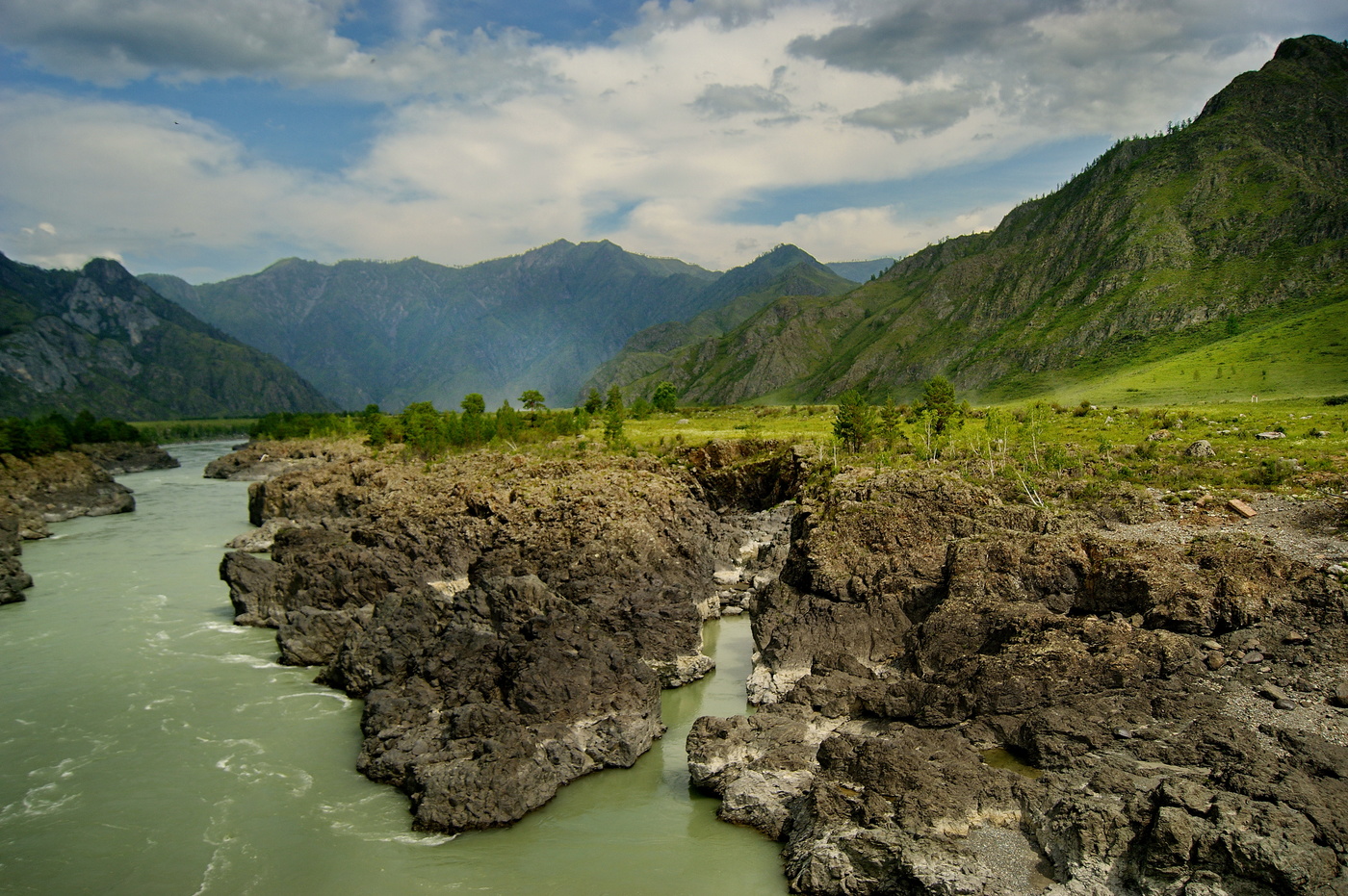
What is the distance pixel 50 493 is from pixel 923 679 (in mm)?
99005

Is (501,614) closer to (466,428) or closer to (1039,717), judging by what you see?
(1039,717)

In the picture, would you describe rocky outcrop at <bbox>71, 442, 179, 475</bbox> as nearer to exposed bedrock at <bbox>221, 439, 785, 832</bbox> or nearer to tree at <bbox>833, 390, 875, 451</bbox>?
exposed bedrock at <bbox>221, 439, 785, 832</bbox>

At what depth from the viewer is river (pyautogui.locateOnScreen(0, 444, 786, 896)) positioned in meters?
19.0

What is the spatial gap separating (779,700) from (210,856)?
1800 cm

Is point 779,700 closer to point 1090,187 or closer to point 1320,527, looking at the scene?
point 1320,527

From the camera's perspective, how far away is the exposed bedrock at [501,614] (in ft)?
75.2

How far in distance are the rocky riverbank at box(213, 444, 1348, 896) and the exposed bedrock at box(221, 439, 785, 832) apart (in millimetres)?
132

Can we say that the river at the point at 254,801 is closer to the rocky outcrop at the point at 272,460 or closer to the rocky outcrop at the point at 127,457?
the rocky outcrop at the point at 272,460

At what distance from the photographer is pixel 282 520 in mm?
64438

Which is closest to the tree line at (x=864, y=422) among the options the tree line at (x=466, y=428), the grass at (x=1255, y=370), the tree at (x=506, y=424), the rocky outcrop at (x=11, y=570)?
the tree line at (x=466, y=428)

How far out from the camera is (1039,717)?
21031 millimetres

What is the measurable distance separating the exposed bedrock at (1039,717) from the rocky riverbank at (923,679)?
0.07m

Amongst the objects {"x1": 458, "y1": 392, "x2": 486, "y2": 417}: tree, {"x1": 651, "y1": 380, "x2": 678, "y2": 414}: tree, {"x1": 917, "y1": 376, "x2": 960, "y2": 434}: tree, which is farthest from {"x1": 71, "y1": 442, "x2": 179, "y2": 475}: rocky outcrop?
{"x1": 917, "y1": 376, "x2": 960, "y2": 434}: tree

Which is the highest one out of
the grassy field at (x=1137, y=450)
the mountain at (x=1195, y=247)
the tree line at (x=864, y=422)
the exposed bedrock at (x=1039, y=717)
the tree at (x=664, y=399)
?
the mountain at (x=1195, y=247)
